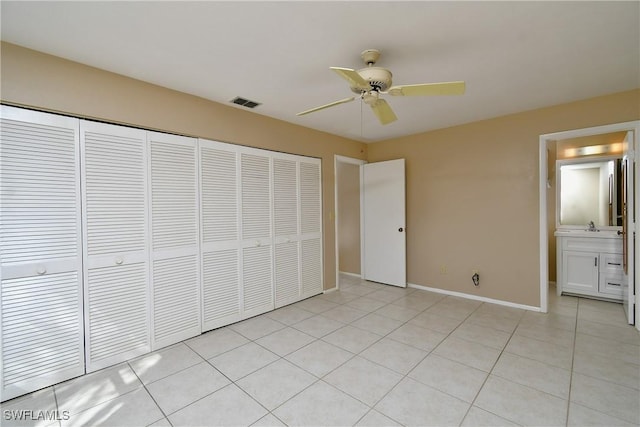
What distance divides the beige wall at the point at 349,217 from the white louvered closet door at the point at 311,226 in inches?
49.8

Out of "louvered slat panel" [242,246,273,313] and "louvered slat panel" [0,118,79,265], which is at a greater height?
"louvered slat panel" [0,118,79,265]

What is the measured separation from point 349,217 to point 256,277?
8.41ft

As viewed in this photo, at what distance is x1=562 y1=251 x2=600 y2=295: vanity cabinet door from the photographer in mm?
3738

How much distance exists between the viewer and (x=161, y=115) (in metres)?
2.59

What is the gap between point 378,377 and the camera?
2.12 metres

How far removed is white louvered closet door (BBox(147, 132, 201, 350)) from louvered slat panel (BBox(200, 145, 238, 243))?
0.10 metres

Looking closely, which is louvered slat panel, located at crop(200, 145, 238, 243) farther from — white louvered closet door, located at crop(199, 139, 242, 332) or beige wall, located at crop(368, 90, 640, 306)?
beige wall, located at crop(368, 90, 640, 306)

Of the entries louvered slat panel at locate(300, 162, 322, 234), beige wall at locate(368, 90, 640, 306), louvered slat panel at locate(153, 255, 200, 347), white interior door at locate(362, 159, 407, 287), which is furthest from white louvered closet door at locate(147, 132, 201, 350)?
beige wall at locate(368, 90, 640, 306)

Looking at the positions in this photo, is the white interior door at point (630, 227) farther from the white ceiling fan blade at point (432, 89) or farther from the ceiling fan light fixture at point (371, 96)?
the ceiling fan light fixture at point (371, 96)

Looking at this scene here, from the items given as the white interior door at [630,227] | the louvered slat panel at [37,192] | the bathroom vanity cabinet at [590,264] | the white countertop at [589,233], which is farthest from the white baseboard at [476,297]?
the louvered slat panel at [37,192]

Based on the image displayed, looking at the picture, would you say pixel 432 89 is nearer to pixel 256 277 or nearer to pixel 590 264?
pixel 256 277

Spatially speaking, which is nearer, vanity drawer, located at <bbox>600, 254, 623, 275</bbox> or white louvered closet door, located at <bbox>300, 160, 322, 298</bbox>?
vanity drawer, located at <bbox>600, 254, 623, 275</bbox>

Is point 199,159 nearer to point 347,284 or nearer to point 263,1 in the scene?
point 263,1

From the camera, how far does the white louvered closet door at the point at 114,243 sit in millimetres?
2205
